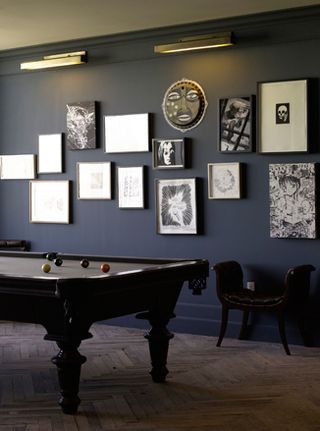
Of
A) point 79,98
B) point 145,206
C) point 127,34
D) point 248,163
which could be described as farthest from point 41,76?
point 248,163

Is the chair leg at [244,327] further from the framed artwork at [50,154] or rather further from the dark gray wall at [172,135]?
the framed artwork at [50,154]

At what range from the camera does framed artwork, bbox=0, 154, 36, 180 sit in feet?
27.3

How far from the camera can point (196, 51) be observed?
23.7 ft

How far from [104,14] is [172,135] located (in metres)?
1.29

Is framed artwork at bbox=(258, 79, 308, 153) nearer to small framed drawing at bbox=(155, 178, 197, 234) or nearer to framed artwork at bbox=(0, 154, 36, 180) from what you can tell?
small framed drawing at bbox=(155, 178, 197, 234)

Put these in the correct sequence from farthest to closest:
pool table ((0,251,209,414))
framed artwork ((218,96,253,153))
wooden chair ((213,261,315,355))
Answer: framed artwork ((218,96,253,153)), wooden chair ((213,261,315,355)), pool table ((0,251,209,414))

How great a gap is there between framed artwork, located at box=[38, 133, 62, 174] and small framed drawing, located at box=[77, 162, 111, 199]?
10.6 inches

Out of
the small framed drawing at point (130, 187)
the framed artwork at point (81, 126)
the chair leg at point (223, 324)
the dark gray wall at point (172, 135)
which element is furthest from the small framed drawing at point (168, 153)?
the chair leg at point (223, 324)

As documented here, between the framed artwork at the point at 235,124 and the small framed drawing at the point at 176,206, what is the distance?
0.49 metres

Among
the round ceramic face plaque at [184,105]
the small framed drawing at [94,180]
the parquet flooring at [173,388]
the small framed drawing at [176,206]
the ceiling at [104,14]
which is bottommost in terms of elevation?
the parquet flooring at [173,388]

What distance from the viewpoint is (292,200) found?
6.72 meters

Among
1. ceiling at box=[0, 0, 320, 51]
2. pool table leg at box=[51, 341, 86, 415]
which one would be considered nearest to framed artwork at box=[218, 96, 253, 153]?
ceiling at box=[0, 0, 320, 51]

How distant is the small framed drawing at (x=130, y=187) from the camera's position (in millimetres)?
7590

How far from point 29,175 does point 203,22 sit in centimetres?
252
